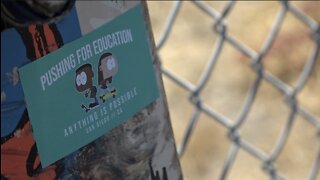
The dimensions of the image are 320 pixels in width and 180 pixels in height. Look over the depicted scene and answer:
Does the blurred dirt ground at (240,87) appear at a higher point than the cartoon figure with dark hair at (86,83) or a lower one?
lower

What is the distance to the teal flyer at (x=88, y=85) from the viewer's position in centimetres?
60

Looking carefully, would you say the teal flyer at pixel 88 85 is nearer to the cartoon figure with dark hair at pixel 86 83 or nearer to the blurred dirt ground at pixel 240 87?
the cartoon figure with dark hair at pixel 86 83

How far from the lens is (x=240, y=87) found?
5.73 feet

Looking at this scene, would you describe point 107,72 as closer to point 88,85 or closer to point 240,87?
point 88,85

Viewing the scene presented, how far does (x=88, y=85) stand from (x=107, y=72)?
0.07 feet

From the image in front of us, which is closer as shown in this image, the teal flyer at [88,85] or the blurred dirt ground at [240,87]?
the teal flyer at [88,85]

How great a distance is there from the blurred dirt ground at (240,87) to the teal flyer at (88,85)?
2.91ft

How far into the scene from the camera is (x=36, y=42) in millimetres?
587

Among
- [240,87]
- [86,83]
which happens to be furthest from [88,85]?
[240,87]

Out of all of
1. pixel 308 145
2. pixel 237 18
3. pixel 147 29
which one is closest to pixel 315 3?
pixel 237 18

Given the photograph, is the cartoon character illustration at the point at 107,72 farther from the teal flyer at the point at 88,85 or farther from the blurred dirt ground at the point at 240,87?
the blurred dirt ground at the point at 240,87

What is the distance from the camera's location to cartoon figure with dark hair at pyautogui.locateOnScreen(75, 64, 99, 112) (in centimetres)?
62

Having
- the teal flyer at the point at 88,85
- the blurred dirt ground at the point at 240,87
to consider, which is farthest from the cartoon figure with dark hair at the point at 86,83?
the blurred dirt ground at the point at 240,87

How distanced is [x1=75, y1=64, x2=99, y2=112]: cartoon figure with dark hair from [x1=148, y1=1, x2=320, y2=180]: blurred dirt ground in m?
0.93
